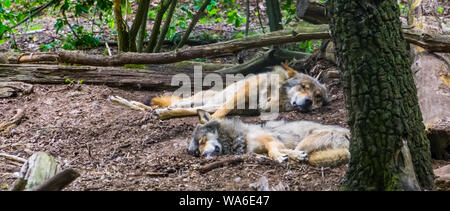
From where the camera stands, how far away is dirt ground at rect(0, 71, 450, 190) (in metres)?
3.72

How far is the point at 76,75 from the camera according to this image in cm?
692

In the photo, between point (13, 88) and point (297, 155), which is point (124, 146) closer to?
point (297, 155)

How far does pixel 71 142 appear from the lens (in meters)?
5.05

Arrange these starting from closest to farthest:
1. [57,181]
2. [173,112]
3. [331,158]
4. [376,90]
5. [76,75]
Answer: [57,181] → [376,90] → [331,158] → [173,112] → [76,75]

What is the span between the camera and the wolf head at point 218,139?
4.70 metres

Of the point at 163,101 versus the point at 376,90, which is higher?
the point at 376,90

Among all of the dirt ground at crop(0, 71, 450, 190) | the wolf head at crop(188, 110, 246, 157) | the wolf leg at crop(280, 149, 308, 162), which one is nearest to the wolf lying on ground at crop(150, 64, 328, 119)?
the dirt ground at crop(0, 71, 450, 190)

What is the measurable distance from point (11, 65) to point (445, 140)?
6.06 metres

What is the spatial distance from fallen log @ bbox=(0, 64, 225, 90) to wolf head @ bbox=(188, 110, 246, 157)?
7.99 feet

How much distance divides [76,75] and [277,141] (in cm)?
366

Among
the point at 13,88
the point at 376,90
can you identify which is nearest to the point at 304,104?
the point at 376,90

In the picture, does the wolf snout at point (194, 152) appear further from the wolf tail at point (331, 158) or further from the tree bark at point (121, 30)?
the tree bark at point (121, 30)

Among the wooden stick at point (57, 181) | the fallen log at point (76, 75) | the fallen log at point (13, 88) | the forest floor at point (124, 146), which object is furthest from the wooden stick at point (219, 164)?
the fallen log at point (13, 88)
